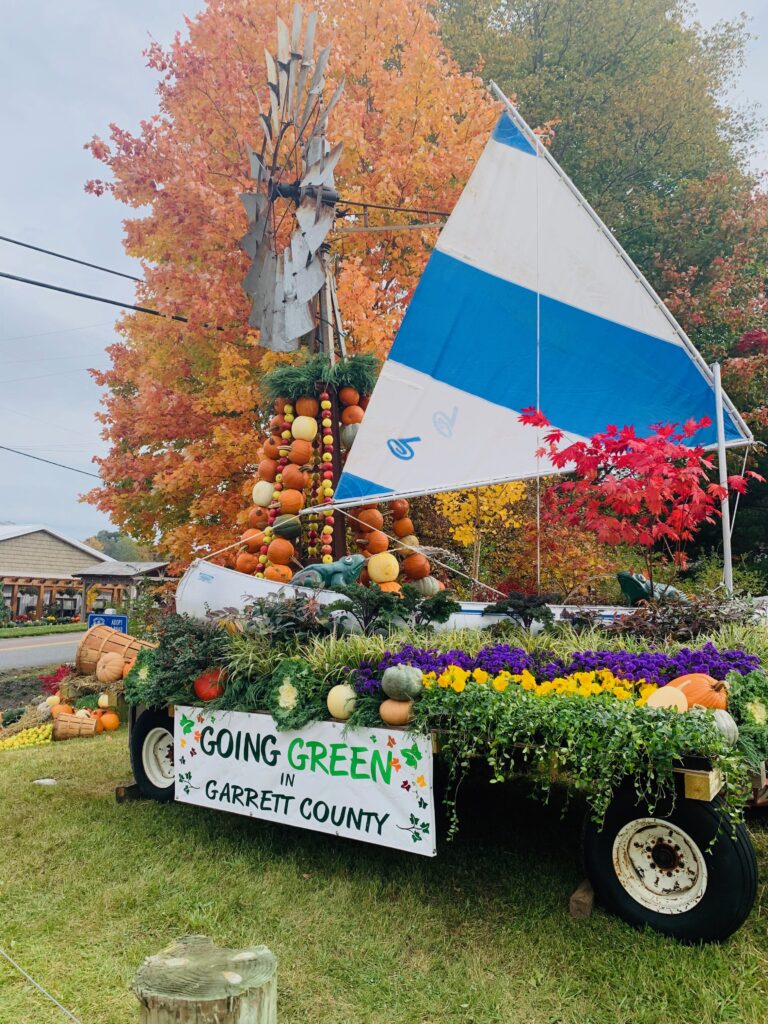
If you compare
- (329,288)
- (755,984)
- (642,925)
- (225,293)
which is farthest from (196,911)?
(225,293)

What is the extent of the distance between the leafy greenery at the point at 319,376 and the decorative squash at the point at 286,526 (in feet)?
3.41

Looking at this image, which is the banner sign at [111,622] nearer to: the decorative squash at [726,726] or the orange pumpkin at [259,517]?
the orange pumpkin at [259,517]

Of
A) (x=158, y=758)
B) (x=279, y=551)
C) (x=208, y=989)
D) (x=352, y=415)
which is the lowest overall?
(x=158, y=758)

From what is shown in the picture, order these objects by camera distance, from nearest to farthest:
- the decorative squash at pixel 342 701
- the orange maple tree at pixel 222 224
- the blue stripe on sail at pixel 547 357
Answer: the decorative squash at pixel 342 701, the blue stripe on sail at pixel 547 357, the orange maple tree at pixel 222 224

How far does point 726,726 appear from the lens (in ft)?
9.25

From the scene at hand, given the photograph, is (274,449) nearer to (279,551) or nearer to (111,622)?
(279,551)

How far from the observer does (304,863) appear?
3.89m

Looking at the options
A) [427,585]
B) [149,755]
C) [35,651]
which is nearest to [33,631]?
[35,651]

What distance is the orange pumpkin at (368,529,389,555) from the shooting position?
5.83 m

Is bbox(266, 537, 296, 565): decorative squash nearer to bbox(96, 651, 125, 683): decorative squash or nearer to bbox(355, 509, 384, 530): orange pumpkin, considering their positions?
bbox(355, 509, 384, 530): orange pumpkin

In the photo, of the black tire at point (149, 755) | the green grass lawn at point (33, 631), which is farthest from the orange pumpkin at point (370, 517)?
the green grass lawn at point (33, 631)

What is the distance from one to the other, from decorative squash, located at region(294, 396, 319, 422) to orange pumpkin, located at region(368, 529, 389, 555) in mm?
1124

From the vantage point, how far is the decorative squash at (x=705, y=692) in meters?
3.02

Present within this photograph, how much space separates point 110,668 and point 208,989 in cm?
862
